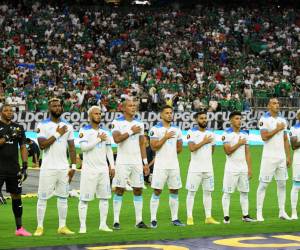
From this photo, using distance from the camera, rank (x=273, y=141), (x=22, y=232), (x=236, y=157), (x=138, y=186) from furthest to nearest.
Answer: (x=273, y=141), (x=236, y=157), (x=138, y=186), (x=22, y=232)

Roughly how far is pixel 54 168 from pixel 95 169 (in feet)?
2.44

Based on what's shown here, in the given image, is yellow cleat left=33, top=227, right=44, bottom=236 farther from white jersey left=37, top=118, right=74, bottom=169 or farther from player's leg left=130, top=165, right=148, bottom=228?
player's leg left=130, top=165, right=148, bottom=228

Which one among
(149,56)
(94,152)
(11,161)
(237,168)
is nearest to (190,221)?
(237,168)

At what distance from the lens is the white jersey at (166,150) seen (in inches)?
549

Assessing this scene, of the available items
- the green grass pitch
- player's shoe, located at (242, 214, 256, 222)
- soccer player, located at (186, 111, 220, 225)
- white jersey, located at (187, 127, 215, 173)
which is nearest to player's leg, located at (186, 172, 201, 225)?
soccer player, located at (186, 111, 220, 225)

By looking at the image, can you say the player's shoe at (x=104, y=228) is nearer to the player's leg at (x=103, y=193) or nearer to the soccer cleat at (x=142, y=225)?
the player's leg at (x=103, y=193)

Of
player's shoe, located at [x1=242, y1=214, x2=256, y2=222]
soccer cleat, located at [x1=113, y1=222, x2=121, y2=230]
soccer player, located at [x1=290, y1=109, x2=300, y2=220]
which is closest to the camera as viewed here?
soccer cleat, located at [x1=113, y1=222, x2=121, y2=230]

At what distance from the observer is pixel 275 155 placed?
14.8 meters

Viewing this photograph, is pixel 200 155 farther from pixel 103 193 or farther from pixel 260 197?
pixel 103 193

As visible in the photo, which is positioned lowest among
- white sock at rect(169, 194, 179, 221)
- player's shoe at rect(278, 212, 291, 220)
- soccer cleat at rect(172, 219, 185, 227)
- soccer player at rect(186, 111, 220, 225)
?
soccer cleat at rect(172, 219, 185, 227)

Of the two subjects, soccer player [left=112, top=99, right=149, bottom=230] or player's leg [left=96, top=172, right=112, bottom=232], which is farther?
soccer player [left=112, top=99, right=149, bottom=230]

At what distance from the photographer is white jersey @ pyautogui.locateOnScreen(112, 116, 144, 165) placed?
45.2ft

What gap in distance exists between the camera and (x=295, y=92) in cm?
3825

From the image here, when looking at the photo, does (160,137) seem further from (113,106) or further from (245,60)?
(245,60)
